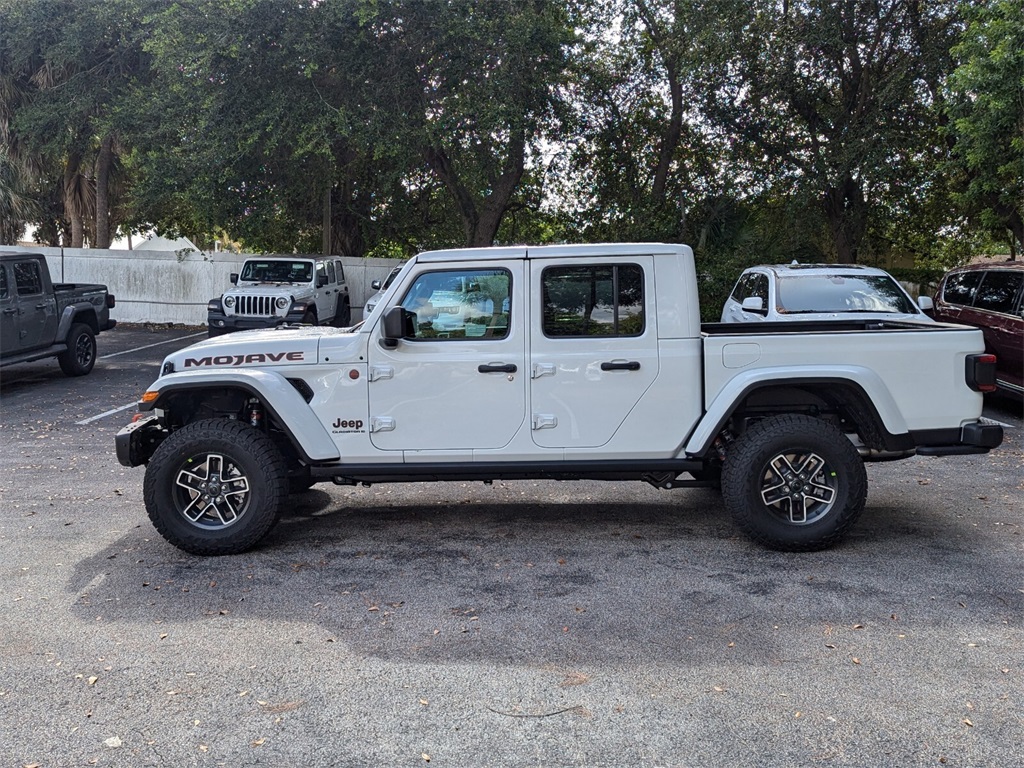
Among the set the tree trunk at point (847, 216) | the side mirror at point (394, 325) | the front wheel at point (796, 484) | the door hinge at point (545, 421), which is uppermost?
the tree trunk at point (847, 216)

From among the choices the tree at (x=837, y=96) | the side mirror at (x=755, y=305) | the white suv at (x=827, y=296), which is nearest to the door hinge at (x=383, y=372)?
the white suv at (x=827, y=296)

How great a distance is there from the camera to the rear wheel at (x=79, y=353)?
45.6 ft

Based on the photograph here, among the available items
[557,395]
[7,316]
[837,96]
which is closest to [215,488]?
[557,395]

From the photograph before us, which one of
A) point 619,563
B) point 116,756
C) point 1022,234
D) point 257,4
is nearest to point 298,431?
point 619,563

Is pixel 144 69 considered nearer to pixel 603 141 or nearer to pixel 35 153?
pixel 35 153

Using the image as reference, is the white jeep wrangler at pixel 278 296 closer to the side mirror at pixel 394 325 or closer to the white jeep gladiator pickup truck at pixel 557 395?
the white jeep gladiator pickup truck at pixel 557 395

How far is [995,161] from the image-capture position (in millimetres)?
14148

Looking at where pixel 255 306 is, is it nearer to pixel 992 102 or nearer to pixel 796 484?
pixel 992 102

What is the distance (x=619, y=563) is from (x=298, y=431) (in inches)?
86.1

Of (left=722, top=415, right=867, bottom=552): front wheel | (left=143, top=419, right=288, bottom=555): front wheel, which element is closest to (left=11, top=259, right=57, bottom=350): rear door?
(left=143, top=419, right=288, bottom=555): front wheel

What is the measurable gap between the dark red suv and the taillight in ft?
17.7

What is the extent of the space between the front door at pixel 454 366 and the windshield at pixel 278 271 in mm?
13452

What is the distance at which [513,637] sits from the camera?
4691mm

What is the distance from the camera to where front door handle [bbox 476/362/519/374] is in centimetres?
598
